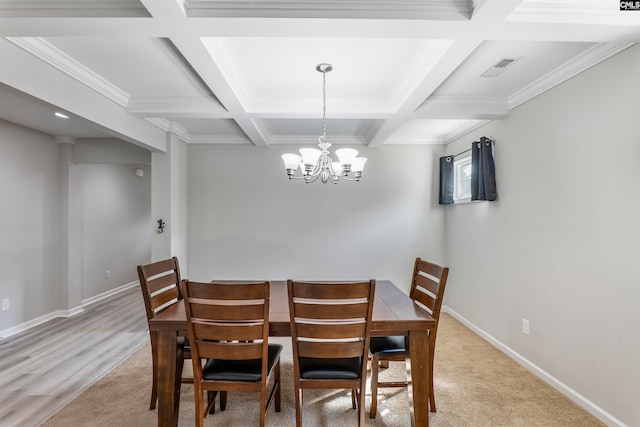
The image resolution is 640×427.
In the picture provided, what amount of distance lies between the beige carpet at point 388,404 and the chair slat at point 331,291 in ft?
3.27

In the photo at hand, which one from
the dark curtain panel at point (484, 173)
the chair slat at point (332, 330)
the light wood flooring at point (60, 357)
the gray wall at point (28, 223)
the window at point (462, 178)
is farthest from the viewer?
the window at point (462, 178)

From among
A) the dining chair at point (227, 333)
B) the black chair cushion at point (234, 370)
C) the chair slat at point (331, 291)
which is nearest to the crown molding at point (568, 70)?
the chair slat at point (331, 291)

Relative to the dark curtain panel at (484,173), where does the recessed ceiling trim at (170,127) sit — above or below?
above

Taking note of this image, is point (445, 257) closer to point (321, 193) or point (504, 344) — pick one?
point (504, 344)

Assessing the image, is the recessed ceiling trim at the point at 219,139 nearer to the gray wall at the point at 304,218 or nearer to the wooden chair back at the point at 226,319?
the gray wall at the point at 304,218

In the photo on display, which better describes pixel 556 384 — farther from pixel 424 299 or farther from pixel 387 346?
pixel 387 346

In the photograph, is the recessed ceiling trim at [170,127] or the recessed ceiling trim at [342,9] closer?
the recessed ceiling trim at [342,9]

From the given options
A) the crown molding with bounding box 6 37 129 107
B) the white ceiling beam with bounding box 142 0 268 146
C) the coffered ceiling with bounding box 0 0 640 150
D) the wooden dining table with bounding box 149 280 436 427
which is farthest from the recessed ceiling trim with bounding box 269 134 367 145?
the wooden dining table with bounding box 149 280 436 427

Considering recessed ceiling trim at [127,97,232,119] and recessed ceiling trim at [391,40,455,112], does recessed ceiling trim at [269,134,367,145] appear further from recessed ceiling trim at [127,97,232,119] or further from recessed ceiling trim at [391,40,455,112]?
recessed ceiling trim at [391,40,455,112]

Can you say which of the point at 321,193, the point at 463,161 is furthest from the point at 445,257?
the point at 321,193

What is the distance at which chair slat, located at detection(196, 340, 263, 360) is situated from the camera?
1.59 meters

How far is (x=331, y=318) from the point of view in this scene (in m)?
1.54

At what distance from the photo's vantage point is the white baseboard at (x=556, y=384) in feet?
6.27

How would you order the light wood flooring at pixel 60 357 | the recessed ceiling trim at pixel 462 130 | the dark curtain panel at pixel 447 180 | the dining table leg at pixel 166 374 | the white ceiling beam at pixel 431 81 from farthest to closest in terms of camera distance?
the dark curtain panel at pixel 447 180
the recessed ceiling trim at pixel 462 130
the light wood flooring at pixel 60 357
the white ceiling beam at pixel 431 81
the dining table leg at pixel 166 374
